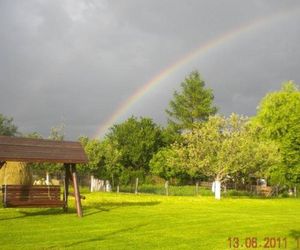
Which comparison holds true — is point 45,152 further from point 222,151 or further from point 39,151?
point 222,151

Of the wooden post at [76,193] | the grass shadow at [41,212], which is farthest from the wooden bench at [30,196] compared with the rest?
the wooden post at [76,193]

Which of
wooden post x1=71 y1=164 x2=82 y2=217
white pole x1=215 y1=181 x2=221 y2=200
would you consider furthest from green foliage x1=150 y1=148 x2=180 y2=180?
wooden post x1=71 y1=164 x2=82 y2=217

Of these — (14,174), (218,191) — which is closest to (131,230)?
(14,174)

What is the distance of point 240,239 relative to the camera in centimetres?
1584

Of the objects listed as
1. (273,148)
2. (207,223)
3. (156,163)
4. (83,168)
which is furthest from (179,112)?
(207,223)

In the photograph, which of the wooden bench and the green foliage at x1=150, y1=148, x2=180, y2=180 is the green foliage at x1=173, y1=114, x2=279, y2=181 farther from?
the wooden bench

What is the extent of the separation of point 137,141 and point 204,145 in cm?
2735

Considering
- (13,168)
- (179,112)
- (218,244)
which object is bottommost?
(218,244)

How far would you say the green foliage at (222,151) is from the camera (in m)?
46.4

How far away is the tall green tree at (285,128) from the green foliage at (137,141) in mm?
17296

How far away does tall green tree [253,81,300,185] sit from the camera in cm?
6156

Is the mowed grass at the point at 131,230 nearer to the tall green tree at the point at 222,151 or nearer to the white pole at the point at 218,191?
the white pole at the point at 218,191

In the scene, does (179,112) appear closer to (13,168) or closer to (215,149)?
(215,149)

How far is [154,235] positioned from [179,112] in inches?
2861
